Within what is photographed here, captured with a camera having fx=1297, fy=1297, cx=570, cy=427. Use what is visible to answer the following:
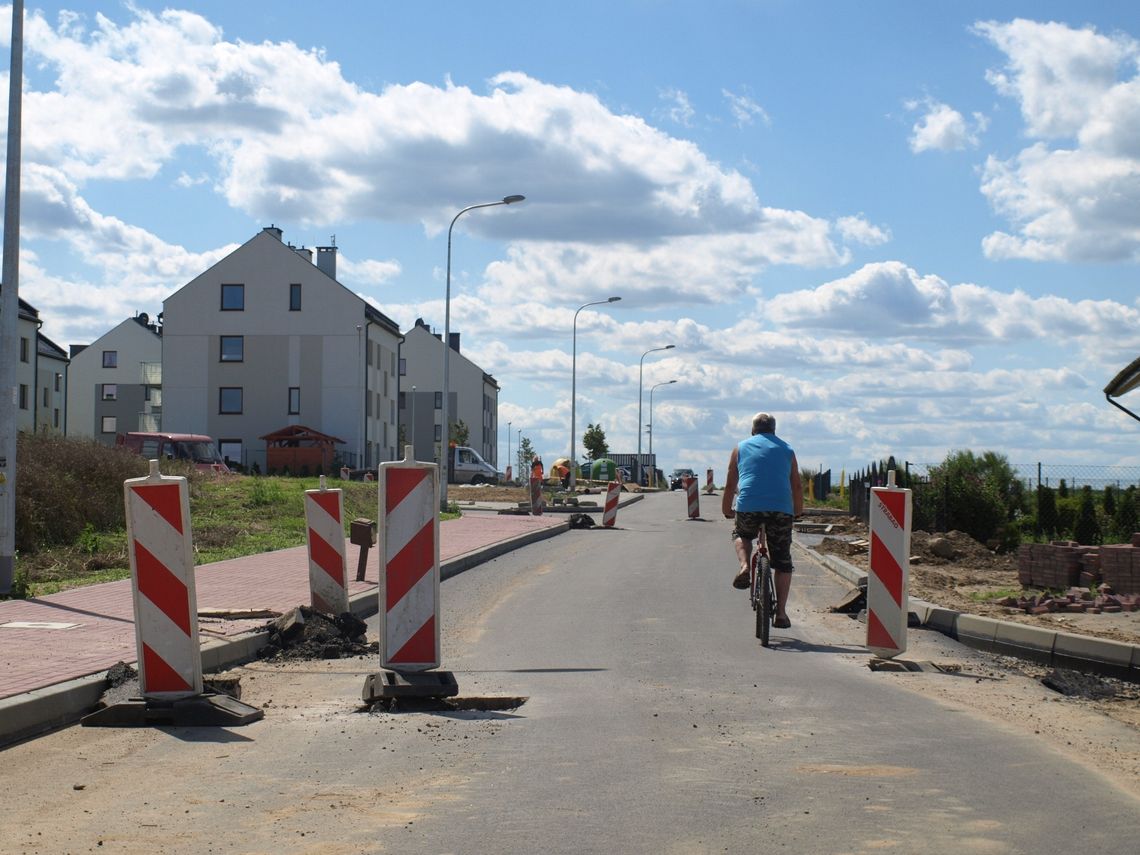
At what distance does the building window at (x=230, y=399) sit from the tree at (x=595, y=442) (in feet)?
168

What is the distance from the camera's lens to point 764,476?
10.9 m

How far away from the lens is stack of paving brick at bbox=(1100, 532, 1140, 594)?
1349 centimetres

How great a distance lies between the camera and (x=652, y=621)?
39.5ft

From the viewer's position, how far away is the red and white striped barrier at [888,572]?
9.62 meters

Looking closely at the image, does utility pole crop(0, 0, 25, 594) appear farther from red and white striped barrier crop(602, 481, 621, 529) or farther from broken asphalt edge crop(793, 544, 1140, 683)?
red and white striped barrier crop(602, 481, 621, 529)

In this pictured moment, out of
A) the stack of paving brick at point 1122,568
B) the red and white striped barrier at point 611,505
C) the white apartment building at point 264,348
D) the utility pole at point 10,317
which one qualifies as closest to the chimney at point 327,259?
the white apartment building at point 264,348

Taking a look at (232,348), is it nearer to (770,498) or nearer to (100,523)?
(100,523)

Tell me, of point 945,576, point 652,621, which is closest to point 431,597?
point 652,621

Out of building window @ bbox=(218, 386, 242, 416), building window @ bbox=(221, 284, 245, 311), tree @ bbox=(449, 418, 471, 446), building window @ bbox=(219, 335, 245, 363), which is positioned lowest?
tree @ bbox=(449, 418, 471, 446)

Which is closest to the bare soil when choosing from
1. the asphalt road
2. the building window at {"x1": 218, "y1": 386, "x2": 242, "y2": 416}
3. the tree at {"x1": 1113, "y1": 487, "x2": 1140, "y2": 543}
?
the tree at {"x1": 1113, "y1": 487, "x2": 1140, "y2": 543}

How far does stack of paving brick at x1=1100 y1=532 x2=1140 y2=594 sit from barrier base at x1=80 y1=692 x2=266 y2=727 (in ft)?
32.4

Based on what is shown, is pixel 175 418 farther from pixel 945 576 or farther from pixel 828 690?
pixel 828 690

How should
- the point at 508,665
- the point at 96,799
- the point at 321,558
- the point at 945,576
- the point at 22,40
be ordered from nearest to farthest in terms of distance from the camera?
1. the point at 96,799
2. the point at 508,665
3. the point at 321,558
4. the point at 22,40
5. the point at 945,576

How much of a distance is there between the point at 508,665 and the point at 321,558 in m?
2.77
